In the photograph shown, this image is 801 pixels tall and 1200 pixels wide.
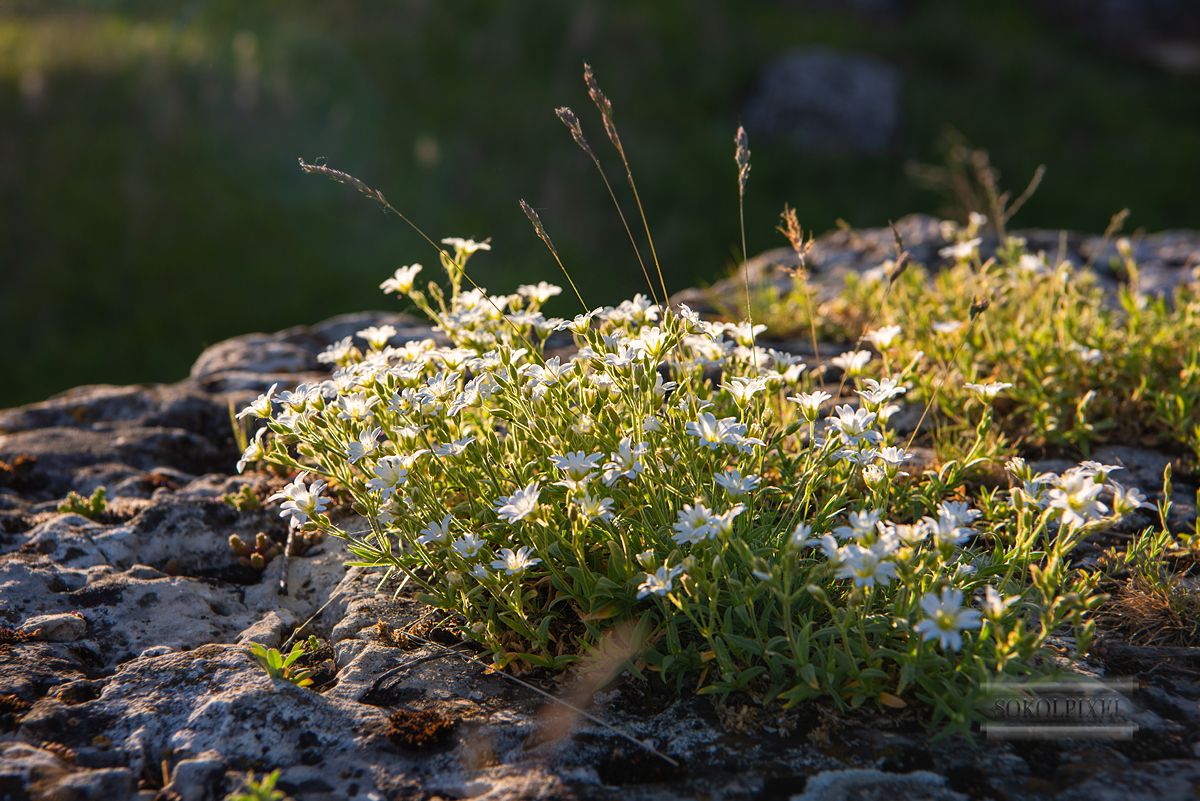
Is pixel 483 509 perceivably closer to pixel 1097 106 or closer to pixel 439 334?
pixel 439 334

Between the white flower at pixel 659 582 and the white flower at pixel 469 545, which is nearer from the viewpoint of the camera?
the white flower at pixel 659 582

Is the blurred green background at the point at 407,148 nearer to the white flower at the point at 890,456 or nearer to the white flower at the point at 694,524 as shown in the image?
the white flower at the point at 890,456

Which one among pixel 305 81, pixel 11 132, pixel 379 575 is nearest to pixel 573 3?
pixel 305 81

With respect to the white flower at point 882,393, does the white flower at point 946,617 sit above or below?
below

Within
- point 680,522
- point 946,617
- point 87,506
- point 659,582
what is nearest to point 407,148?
point 87,506

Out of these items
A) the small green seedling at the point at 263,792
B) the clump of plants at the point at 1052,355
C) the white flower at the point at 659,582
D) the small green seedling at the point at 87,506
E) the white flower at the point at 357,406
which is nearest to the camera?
the small green seedling at the point at 263,792

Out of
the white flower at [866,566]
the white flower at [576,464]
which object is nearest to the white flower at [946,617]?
the white flower at [866,566]
